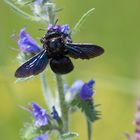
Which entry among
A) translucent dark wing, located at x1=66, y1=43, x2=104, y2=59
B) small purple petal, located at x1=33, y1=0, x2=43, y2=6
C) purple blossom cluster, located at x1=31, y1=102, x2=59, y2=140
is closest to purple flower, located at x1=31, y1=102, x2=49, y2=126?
purple blossom cluster, located at x1=31, y1=102, x2=59, y2=140

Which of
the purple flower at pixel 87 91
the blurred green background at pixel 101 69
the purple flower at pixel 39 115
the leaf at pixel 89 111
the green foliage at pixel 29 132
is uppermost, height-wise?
the blurred green background at pixel 101 69

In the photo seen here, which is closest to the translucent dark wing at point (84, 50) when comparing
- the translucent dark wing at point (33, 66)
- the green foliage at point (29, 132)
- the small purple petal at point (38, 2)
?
the translucent dark wing at point (33, 66)

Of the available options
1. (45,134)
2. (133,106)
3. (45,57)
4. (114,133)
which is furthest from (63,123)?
(133,106)

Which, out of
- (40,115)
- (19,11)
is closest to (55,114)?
(40,115)

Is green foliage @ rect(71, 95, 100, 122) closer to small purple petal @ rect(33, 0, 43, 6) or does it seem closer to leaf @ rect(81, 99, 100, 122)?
leaf @ rect(81, 99, 100, 122)

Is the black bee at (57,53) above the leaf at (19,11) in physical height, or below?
below

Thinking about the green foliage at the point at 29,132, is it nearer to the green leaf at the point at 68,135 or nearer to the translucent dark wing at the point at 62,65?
the green leaf at the point at 68,135

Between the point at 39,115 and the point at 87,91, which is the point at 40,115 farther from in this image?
the point at 87,91
